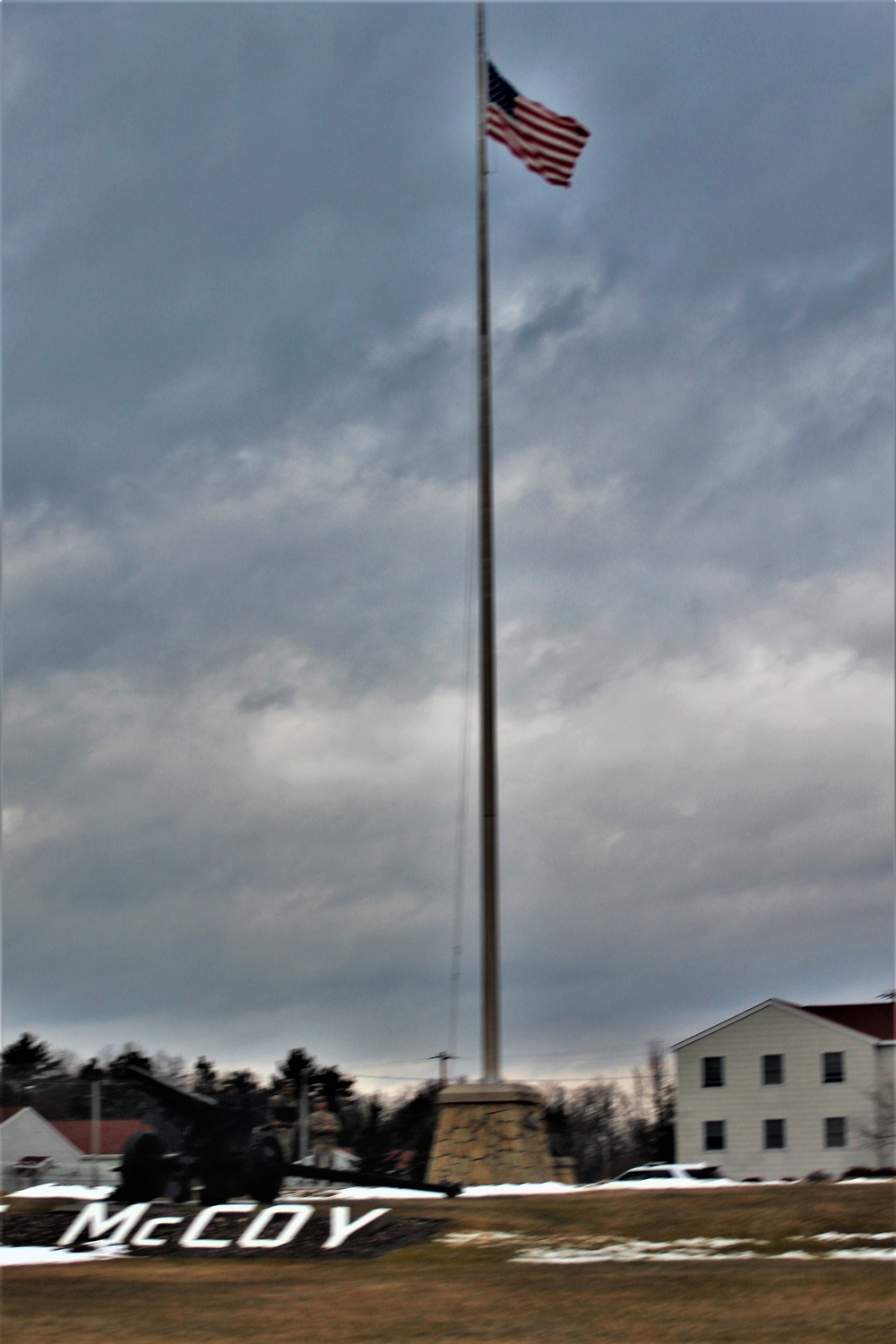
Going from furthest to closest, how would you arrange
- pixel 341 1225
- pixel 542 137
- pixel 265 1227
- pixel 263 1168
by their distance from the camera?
pixel 542 137
pixel 263 1168
pixel 265 1227
pixel 341 1225

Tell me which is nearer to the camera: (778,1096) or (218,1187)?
(218,1187)

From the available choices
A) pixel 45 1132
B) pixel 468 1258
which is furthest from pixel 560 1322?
pixel 45 1132

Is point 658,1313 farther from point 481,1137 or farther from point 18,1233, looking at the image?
point 481,1137

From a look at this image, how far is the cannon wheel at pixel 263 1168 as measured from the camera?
16000 mm

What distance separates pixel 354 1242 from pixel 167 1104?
3.50 meters

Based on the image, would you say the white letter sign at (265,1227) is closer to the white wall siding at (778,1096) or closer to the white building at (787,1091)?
the white building at (787,1091)

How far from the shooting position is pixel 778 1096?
41.4m

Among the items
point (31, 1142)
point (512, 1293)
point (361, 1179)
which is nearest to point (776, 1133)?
point (31, 1142)

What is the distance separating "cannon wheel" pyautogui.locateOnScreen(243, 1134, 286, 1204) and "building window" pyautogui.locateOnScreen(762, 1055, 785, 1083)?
28.2 meters

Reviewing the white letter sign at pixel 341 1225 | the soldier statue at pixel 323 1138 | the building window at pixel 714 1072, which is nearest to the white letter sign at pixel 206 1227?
the white letter sign at pixel 341 1225

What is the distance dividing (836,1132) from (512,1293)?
3238 centimetres

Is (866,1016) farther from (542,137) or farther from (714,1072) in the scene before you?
(542,137)

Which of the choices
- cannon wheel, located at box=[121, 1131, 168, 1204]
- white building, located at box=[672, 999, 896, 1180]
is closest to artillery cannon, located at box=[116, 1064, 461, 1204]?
cannon wheel, located at box=[121, 1131, 168, 1204]

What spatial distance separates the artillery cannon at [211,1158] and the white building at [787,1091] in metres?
27.2
